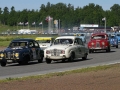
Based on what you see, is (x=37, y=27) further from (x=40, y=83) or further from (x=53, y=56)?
(x=40, y=83)

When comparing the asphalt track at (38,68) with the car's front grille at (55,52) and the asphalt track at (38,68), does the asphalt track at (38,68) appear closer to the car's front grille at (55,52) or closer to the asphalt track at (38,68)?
the asphalt track at (38,68)

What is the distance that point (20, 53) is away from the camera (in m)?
26.1

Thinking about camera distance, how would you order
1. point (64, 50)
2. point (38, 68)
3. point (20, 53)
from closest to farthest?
1. point (38, 68)
2. point (20, 53)
3. point (64, 50)

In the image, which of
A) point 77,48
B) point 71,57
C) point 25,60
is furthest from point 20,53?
point 77,48

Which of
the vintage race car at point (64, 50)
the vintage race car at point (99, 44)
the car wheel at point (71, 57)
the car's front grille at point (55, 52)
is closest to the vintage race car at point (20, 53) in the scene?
the vintage race car at point (64, 50)

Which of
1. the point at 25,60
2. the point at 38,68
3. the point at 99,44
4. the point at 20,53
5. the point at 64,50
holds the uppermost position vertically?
the point at 99,44

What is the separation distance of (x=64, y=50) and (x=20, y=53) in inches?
118

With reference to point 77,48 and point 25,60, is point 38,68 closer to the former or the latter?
point 25,60

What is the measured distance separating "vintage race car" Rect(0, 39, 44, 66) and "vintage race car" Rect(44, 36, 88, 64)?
2.64ft

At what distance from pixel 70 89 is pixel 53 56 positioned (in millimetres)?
14260

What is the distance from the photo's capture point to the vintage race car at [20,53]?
2619 centimetres

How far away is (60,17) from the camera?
15762cm

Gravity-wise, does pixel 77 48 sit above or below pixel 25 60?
above

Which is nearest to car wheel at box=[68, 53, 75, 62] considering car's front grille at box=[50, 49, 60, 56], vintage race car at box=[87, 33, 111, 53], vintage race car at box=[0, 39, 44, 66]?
car's front grille at box=[50, 49, 60, 56]
